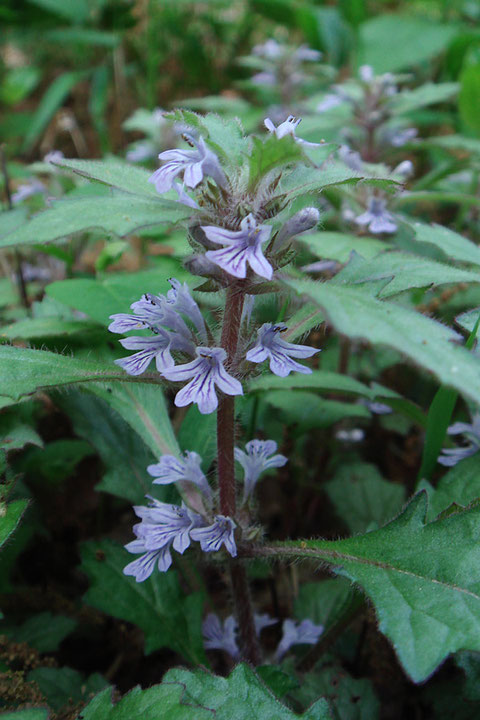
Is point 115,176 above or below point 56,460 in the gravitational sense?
above

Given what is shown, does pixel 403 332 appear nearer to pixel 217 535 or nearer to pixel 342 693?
pixel 217 535

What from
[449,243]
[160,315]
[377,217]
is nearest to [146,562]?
[160,315]

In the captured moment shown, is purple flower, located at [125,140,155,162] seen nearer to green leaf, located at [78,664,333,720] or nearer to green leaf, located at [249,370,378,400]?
green leaf, located at [249,370,378,400]

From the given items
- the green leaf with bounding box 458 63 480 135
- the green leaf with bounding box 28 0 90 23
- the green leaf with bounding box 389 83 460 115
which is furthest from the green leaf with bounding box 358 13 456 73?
the green leaf with bounding box 28 0 90 23

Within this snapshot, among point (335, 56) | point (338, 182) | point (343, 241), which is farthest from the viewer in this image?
point (335, 56)

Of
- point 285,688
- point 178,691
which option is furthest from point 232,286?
point 285,688

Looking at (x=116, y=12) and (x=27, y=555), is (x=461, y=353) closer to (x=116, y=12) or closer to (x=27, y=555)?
(x=27, y=555)
